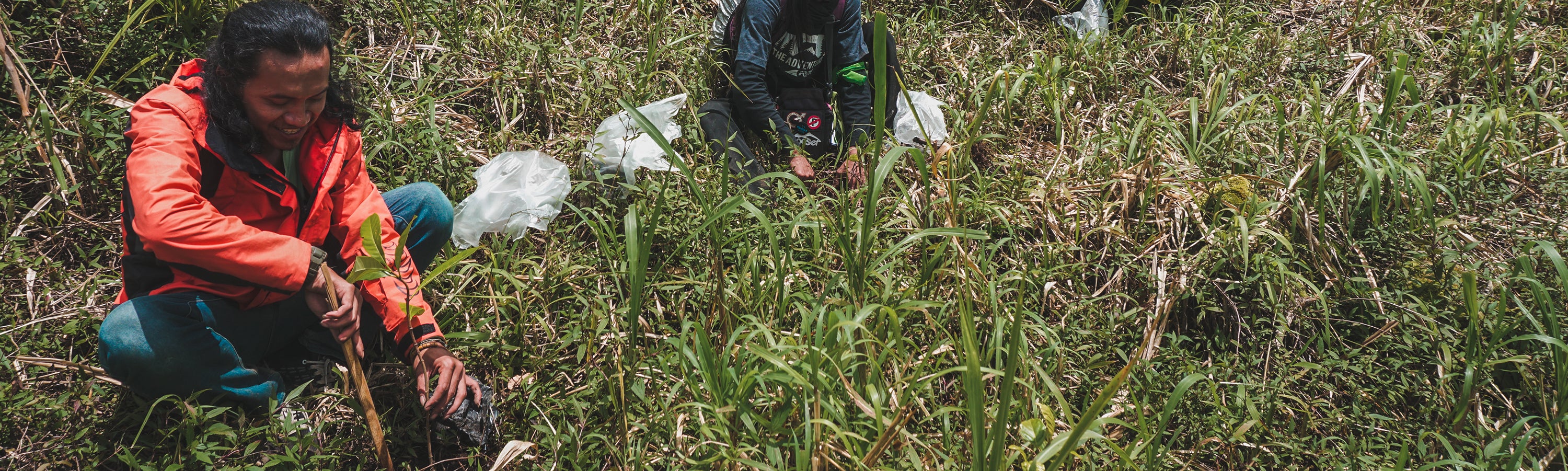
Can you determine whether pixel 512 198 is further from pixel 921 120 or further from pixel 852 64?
pixel 921 120

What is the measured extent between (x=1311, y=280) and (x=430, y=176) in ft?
8.32

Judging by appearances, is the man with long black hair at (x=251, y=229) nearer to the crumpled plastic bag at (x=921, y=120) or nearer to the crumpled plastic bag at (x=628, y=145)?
the crumpled plastic bag at (x=628, y=145)

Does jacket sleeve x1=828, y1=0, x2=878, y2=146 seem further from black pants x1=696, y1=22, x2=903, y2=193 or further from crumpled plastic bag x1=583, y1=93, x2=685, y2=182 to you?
crumpled plastic bag x1=583, y1=93, x2=685, y2=182

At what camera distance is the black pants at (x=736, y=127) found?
9.09 feet

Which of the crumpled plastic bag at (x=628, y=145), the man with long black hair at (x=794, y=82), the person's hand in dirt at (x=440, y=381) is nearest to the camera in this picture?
the person's hand in dirt at (x=440, y=381)

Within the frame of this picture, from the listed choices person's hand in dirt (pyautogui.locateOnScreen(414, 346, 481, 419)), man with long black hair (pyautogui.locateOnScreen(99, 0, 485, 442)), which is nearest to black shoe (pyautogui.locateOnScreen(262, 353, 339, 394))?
man with long black hair (pyautogui.locateOnScreen(99, 0, 485, 442))

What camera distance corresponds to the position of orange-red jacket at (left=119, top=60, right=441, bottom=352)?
5.28 feet

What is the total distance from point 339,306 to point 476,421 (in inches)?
14.8

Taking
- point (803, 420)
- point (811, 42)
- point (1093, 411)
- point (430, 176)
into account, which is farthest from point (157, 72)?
point (1093, 411)

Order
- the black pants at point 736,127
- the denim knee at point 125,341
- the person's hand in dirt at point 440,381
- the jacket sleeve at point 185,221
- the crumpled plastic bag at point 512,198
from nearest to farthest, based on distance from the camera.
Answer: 1. the jacket sleeve at point 185,221
2. the denim knee at point 125,341
3. the person's hand in dirt at point 440,381
4. the crumpled plastic bag at point 512,198
5. the black pants at point 736,127

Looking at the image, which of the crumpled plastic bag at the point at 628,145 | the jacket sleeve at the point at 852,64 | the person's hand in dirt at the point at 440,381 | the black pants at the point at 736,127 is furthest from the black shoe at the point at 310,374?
the jacket sleeve at the point at 852,64

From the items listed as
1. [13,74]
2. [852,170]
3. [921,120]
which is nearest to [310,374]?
[13,74]

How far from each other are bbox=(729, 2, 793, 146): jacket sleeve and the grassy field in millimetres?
221

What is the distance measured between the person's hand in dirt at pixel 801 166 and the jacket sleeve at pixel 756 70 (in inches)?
3.6
